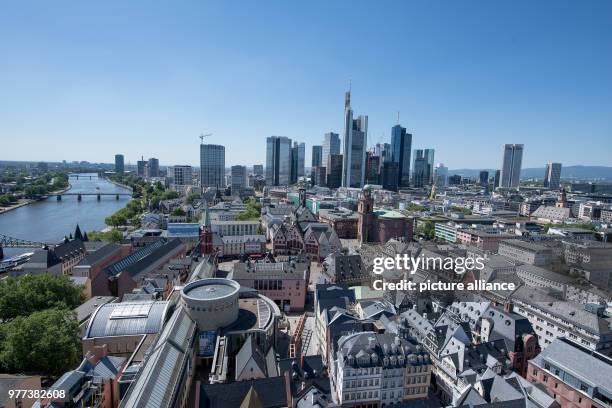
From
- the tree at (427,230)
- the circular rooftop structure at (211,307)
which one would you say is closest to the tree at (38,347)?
the circular rooftop structure at (211,307)

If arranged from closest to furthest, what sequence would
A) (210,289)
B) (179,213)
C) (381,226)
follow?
(210,289), (381,226), (179,213)

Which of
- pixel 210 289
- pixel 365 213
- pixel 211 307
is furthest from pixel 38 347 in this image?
pixel 365 213

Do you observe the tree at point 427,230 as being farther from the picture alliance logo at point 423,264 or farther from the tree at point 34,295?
the tree at point 34,295

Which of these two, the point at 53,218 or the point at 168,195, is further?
the point at 168,195

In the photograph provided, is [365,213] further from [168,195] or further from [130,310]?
[168,195]

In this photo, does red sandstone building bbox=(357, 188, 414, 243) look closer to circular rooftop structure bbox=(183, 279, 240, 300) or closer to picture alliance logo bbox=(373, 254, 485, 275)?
picture alliance logo bbox=(373, 254, 485, 275)

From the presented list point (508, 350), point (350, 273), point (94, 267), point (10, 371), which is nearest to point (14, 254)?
point (94, 267)

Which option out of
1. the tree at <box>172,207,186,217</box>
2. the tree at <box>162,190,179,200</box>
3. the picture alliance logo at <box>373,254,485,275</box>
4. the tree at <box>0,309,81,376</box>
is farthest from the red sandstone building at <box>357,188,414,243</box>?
the tree at <box>162,190,179,200</box>

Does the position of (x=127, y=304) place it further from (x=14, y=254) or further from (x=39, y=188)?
(x=39, y=188)
